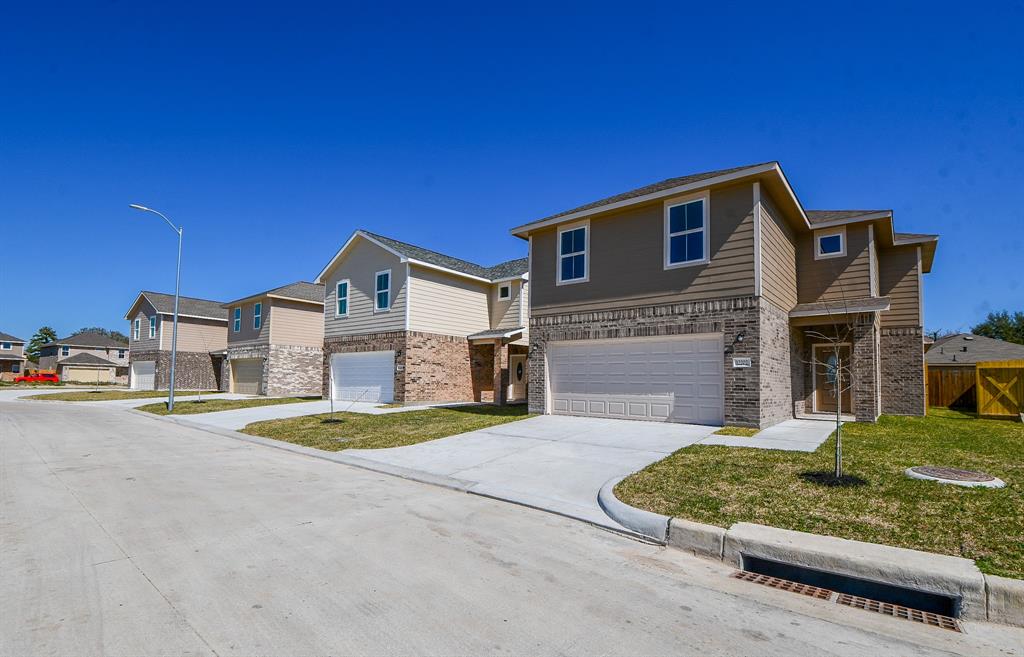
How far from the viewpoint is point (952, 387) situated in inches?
846

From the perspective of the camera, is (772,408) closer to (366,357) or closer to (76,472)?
(76,472)

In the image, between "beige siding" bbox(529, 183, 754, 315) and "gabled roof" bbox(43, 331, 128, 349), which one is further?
"gabled roof" bbox(43, 331, 128, 349)

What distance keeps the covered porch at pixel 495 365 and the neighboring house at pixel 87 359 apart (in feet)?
175

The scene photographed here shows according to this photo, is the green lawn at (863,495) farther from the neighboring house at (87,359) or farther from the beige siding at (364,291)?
the neighboring house at (87,359)

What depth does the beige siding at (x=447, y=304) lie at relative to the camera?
21938 mm

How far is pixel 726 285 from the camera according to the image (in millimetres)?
12992

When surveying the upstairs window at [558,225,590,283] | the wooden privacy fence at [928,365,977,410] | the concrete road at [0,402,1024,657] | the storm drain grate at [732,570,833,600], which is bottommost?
the storm drain grate at [732,570,833,600]

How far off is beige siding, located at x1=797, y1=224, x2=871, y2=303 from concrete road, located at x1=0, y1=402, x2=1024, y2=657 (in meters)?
13.4

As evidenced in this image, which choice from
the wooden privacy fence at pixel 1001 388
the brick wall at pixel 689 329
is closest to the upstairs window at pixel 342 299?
the brick wall at pixel 689 329

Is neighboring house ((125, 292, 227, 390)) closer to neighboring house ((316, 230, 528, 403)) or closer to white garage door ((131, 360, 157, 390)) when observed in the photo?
white garage door ((131, 360, 157, 390))

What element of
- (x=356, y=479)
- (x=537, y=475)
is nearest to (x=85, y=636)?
(x=356, y=479)

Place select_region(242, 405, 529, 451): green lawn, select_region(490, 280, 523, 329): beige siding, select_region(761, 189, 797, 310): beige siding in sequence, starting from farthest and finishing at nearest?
select_region(490, 280, 523, 329): beige siding → select_region(761, 189, 797, 310): beige siding → select_region(242, 405, 529, 451): green lawn

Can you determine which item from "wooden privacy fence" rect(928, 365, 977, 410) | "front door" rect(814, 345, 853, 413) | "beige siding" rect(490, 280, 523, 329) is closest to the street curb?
"front door" rect(814, 345, 853, 413)

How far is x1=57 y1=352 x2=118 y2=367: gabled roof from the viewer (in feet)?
194
